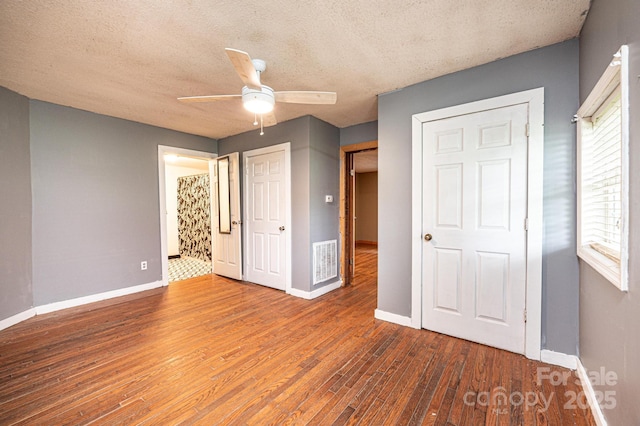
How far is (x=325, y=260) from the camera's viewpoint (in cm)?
389

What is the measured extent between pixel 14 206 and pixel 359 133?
4.18 meters

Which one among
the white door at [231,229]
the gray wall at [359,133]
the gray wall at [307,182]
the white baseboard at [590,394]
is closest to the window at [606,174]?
the white baseboard at [590,394]

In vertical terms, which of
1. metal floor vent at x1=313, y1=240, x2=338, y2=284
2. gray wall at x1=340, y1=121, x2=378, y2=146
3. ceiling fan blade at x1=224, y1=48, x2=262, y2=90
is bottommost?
metal floor vent at x1=313, y1=240, x2=338, y2=284

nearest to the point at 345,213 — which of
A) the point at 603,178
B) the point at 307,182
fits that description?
the point at 307,182

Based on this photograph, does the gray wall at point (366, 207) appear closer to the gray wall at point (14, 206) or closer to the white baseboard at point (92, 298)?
the white baseboard at point (92, 298)

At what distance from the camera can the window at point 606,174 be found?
1188 millimetres

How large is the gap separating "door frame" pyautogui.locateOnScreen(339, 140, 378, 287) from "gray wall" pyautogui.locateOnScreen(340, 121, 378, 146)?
74 mm

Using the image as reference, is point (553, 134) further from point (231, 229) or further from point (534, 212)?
point (231, 229)

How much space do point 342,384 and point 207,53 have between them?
2.68m

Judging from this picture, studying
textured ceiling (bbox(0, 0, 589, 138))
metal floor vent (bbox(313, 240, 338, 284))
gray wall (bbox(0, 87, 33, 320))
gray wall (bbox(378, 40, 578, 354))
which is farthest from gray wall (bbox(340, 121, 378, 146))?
gray wall (bbox(0, 87, 33, 320))

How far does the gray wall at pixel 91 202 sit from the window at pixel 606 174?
15.8ft

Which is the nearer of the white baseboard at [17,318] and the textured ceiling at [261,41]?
the textured ceiling at [261,41]

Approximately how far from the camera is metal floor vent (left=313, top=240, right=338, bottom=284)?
12.2 ft

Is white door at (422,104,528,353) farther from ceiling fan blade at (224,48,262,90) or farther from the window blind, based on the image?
ceiling fan blade at (224,48,262,90)
